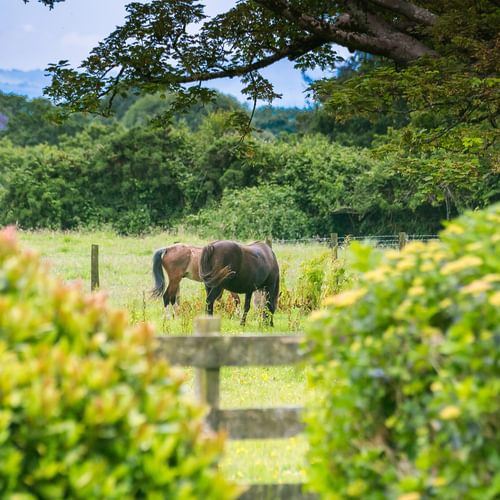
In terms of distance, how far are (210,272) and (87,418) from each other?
10889 millimetres

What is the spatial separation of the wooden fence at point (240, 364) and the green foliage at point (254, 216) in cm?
2683

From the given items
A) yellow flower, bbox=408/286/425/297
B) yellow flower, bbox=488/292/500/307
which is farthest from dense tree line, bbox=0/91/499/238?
yellow flower, bbox=488/292/500/307

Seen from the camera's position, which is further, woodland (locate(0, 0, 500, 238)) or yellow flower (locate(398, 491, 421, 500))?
woodland (locate(0, 0, 500, 238))

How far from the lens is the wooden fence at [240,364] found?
418cm

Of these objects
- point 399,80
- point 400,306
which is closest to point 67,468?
point 400,306

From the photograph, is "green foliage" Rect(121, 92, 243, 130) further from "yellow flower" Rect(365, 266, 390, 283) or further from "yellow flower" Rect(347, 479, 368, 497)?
"yellow flower" Rect(347, 479, 368, 497)

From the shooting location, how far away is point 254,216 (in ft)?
105

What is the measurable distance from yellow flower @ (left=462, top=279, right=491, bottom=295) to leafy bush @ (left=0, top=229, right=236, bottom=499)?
44.3 inches

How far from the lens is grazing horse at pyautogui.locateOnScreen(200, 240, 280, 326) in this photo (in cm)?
1363

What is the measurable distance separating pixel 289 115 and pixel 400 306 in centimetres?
5702

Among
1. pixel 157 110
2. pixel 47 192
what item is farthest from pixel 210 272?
pixel 157 110

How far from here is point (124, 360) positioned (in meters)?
3.02

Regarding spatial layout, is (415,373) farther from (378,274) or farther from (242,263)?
(242,263)

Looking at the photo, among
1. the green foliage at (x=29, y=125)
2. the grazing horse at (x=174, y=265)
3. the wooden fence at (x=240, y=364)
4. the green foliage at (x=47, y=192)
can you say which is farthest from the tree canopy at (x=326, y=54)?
the green foliage at (x=29, y=125)
